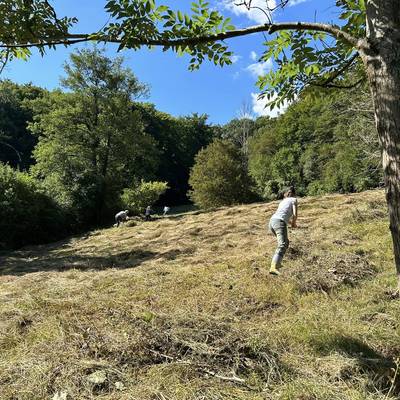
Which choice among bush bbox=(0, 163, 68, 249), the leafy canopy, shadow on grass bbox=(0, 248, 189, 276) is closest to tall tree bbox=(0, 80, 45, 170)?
bush bbox=(0, 163, 68, 249)

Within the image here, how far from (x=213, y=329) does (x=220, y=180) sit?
2390 cm

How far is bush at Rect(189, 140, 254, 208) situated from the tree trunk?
82.4ft

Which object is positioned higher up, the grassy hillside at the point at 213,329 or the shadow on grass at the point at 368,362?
the grassy hillside at the point at 213,329

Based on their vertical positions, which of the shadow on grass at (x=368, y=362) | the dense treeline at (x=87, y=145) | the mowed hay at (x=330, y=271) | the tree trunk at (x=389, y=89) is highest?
the dense treeline at (x=87, y=145)

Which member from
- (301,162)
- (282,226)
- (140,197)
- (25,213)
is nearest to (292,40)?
(282,226)

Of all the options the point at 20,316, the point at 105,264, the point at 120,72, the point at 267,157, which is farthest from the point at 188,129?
the point at 20,316

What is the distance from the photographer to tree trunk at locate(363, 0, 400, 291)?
6.61 feet

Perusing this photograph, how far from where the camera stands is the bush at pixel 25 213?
19.2m

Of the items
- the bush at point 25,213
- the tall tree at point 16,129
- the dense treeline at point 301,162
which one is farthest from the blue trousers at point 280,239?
the tall tree at point 16,129

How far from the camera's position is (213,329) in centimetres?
374

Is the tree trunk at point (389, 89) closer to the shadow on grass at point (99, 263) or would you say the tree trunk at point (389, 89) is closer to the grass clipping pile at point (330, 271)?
the grass clipping pile at point (330, 271)

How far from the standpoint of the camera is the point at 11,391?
2.89 m

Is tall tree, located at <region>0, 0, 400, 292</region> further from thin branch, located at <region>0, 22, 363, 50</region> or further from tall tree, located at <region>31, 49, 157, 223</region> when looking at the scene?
tall tree, located at <region>31, 49, 157, 223</region>

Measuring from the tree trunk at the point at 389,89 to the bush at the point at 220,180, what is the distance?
82.4 feet
